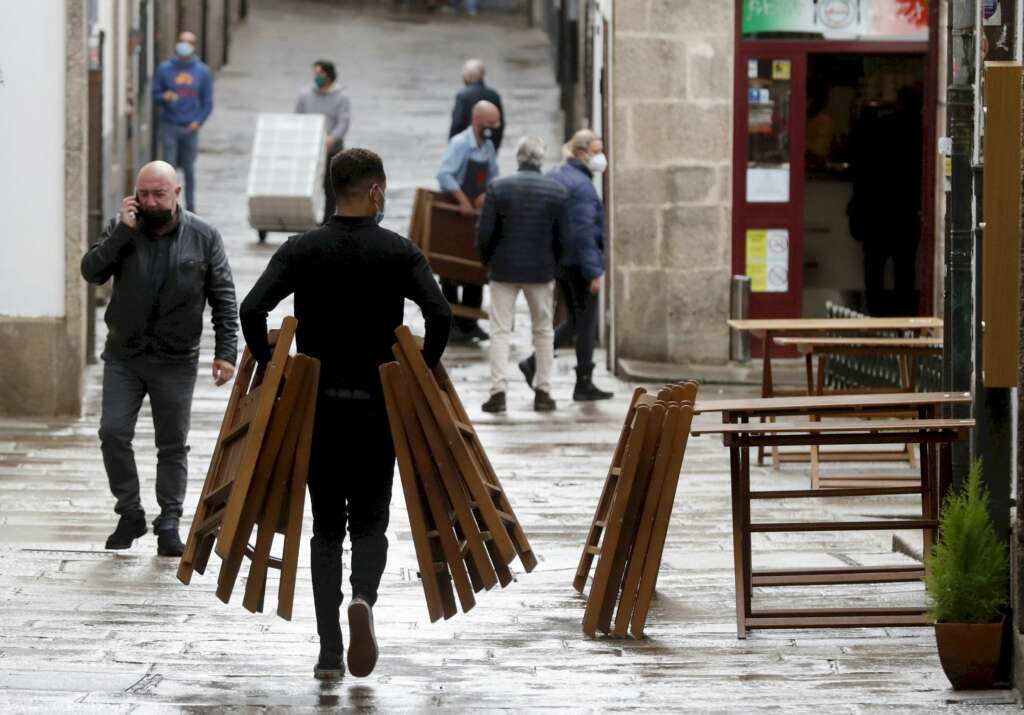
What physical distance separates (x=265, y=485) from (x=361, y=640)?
625mm

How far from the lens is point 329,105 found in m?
22.3

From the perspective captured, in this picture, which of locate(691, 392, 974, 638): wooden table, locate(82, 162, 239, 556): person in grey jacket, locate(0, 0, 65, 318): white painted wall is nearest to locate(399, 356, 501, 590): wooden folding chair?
locate(691, 392, 974, 638): wooden table

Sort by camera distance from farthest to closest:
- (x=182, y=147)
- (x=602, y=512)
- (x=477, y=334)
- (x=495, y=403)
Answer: (x=182, y=147) → (x=477, y=334) → (x=495, y=403) → (x=602, y=512)

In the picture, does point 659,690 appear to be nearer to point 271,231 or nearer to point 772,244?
point 772,244

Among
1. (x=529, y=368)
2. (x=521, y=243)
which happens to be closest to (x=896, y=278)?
(x=529, y=368)

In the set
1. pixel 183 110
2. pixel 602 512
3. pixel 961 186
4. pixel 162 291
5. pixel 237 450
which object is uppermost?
pixel 183 110

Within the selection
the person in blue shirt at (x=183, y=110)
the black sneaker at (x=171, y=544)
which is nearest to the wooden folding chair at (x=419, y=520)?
the black sneaker at (x=171, y=544)

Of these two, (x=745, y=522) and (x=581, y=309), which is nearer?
(x=745, y=522)

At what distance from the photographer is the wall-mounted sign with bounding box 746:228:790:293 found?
55.8 feet

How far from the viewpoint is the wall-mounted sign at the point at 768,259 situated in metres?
17.0

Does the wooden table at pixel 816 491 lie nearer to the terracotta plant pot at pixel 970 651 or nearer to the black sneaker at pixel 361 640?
the terracotta plant pot at pixel 970 651

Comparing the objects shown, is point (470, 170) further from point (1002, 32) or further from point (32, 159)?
point (1002, 32)

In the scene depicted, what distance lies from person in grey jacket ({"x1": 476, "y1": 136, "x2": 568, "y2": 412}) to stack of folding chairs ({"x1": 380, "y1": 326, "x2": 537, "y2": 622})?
7094mm

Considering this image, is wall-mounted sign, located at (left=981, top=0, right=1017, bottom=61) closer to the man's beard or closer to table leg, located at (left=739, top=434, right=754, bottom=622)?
table leg, located at (left=739, top=434, right=754, bottom=622)
